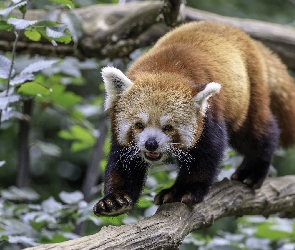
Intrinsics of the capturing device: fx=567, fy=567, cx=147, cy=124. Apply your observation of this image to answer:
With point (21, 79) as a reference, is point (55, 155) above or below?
below

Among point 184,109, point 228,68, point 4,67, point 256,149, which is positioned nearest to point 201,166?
point 184,109

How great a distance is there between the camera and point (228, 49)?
3.29 metres

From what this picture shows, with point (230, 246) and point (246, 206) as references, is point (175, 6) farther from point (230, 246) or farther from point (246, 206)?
point (230, 246)

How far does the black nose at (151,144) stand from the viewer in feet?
8.86

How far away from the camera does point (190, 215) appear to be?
9.49 ft

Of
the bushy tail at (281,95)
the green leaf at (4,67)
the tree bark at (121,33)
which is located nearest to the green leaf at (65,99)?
the tree bark at (121,33)

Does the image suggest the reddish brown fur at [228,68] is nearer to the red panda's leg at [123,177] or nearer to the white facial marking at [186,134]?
the white facial marking at [186,134]

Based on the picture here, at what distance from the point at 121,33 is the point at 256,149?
1.38 metres

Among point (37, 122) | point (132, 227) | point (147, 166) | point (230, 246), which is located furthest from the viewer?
point (37, 122)

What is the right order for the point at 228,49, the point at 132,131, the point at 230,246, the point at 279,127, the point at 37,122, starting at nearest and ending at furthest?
the point at 132,131 < the point at 228,49 < the point at 230,246 < the point at 279,127 < the point at 37,122

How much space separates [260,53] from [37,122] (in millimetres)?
3287

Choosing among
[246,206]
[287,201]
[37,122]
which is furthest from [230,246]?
[37,122]

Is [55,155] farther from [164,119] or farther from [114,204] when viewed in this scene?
[164,119]

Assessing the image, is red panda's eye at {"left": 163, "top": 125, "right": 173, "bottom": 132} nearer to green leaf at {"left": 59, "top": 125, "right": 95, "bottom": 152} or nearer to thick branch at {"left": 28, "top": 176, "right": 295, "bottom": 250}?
thick branch at {"left": 28, "top": 176, "right": 295, "bottom": 250}
